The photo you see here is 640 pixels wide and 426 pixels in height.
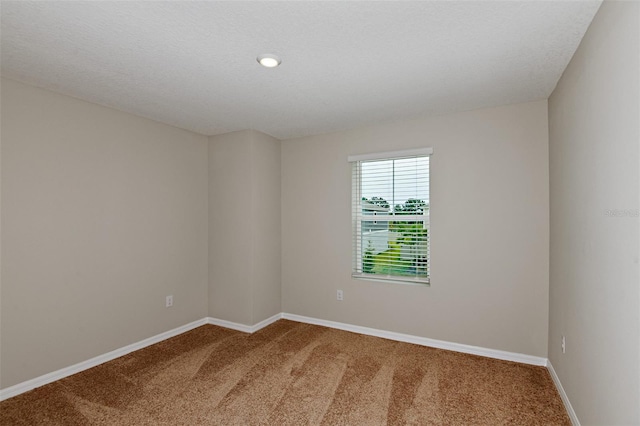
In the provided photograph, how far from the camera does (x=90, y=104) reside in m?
2.91

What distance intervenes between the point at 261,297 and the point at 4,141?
8.91 feet

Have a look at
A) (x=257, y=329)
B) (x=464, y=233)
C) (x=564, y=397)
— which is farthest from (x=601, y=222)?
(x=257, y=329)

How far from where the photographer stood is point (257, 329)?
12.6ft

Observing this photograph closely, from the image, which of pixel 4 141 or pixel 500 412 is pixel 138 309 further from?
pixel 500 412

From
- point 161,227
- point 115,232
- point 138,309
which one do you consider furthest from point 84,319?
point 161,227

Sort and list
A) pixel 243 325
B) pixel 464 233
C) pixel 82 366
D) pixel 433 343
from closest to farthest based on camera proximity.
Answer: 1. pixel 82 366
2. pixel 464 233
3. pixel 433 343
4. pixel 243 325

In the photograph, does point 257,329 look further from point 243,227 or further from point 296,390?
point 296,390

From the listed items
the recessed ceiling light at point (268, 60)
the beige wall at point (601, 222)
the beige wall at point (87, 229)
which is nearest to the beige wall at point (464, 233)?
the beige wall at point (601, 222)

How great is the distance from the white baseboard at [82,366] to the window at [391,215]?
2179 millimetres

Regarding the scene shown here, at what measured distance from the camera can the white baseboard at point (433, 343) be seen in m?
2.93

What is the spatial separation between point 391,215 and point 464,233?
769mm

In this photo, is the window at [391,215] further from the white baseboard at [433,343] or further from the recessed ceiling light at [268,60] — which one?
the recessed ceiling light at [268,60]

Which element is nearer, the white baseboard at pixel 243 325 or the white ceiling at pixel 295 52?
the white ceiling at pixel 295 52

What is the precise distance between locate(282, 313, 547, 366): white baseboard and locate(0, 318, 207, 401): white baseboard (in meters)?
1.47
